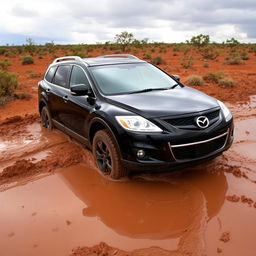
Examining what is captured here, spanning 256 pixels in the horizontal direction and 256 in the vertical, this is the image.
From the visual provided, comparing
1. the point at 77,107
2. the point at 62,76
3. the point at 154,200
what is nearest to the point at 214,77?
the point at 62,76

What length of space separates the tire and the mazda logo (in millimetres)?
1087

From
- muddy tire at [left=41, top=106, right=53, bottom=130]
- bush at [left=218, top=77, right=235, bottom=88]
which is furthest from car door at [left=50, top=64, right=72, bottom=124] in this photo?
bush at [left=218, top=77, right=235, bottom=88]

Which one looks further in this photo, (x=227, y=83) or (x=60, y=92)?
(x=227, y=83)

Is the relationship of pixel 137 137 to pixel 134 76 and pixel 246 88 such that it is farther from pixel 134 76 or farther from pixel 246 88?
pixel 246 88

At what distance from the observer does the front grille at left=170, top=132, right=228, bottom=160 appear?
3666 millimetres

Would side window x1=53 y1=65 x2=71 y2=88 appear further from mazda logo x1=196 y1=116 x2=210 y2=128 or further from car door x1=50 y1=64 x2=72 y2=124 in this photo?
mazda logo x1=196 y1=116 x2=210 y2=128

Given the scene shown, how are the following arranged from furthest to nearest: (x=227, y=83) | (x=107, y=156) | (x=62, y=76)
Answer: (x=227, y=83) < (x=62, y=76) < (x=107, y=156)

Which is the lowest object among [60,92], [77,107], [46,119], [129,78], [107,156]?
[46,119]

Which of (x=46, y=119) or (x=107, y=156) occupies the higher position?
(x=107, y=156)

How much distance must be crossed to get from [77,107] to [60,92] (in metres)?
0.94

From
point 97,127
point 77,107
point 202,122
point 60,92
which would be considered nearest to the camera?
point 202,122

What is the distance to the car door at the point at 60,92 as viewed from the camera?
5504mm

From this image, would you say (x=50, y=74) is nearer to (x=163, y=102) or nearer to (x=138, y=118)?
Result: (x=163, y=102)

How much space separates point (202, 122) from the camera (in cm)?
377
